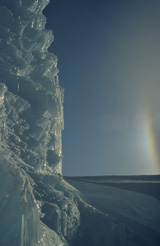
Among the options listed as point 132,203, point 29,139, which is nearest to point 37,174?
point 29,139

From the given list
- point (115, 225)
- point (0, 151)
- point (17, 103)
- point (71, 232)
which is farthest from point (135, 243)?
point (17, 103)

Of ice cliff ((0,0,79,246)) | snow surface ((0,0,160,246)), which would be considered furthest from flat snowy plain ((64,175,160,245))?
ice cliff ((0,0,79,246))

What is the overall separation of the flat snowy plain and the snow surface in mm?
73

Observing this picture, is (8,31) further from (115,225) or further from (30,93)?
(115,225)

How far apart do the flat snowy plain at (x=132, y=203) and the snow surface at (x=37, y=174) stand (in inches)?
2.9

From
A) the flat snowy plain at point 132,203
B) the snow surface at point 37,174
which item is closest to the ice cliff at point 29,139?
the snow surface at point 37,174

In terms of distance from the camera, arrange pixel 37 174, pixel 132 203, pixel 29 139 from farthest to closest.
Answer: pixel 132 203 → pixel 29 139 → pixel 37 174

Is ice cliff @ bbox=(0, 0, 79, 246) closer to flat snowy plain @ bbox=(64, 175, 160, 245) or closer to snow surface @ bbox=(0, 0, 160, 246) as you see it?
snow surface @ bbox=(0, 0, 160, 246)

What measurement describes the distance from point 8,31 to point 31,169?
6.85 metres

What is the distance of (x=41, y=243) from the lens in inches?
232

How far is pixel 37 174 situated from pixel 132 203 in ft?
25.4

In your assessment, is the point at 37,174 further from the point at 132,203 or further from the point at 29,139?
the point at 132,203

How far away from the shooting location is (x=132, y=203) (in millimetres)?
13148

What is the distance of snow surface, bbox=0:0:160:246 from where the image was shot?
19.0 ft
